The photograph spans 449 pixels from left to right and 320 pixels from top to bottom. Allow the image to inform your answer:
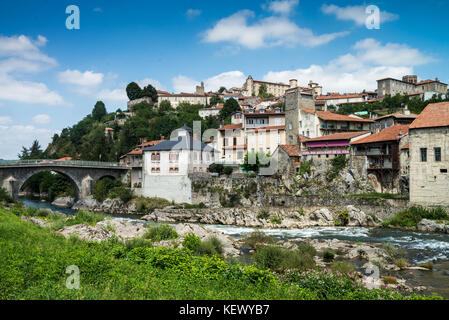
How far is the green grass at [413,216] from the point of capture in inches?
1224

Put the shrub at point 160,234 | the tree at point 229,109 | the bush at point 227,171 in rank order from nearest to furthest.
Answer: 1. the shrub at point 160,234
2. the bush at point 227,171
3. the tree at point 229,109

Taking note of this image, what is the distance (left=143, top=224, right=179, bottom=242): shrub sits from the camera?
23.9 metres

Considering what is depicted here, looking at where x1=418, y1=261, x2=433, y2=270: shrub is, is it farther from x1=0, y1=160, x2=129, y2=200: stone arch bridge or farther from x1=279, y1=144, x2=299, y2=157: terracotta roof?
x1=0, y1=160, x2=129, y2=200: stone arch bridge

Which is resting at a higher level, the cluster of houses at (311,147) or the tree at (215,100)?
the tree at (215,100)

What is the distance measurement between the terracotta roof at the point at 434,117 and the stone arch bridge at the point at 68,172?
147 feet

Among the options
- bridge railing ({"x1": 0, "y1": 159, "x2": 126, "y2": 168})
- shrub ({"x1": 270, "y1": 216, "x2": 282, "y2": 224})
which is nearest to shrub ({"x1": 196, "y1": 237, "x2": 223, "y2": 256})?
shrub ({"x1": 270, "y1": 216, "x2": 282, "y2": 224})

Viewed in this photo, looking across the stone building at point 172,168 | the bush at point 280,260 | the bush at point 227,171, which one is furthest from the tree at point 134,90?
the bush at point 280,260

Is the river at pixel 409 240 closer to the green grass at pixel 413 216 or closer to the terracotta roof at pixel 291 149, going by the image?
the green grass at pixel 413 216

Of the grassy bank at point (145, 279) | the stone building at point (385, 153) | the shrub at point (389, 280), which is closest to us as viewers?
the grassy bank at point (145, 279)

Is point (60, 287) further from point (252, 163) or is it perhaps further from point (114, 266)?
point (252, 163)

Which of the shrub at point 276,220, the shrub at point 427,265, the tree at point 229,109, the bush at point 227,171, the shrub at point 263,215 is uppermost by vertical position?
the tree at point 229,109
